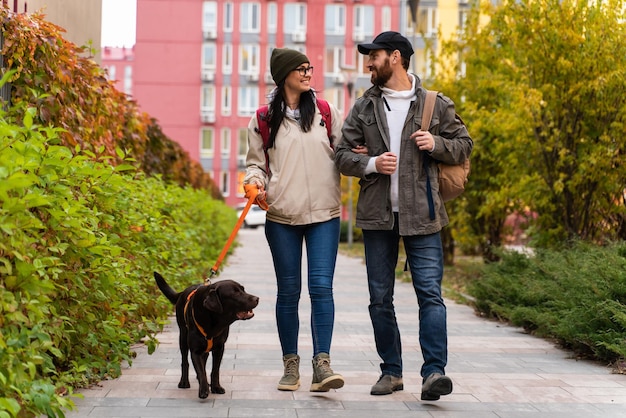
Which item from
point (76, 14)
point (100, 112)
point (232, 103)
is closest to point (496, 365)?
point (100, 112)

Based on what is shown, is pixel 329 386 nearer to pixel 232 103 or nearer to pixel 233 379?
pixel 233 379

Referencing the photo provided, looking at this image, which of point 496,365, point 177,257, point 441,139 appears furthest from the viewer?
point 177,257

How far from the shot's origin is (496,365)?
24.1 ft

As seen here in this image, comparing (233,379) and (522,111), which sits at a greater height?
(522,111)

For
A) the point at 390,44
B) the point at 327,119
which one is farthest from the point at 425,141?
the point at 327,119

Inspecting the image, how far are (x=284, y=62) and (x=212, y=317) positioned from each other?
153cm

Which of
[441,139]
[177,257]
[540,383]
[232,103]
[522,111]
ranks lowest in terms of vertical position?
[540,383]

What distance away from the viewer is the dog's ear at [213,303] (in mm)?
5547

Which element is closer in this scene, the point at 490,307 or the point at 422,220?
the point at 422,220

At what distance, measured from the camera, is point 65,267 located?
18.6ft

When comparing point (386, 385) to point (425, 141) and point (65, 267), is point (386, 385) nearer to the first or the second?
point (425, 141)

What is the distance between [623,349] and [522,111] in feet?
18.7

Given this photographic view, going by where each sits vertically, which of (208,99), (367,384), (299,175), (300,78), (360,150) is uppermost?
(208,99)

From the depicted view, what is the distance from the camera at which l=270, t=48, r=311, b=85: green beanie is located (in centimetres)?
594
